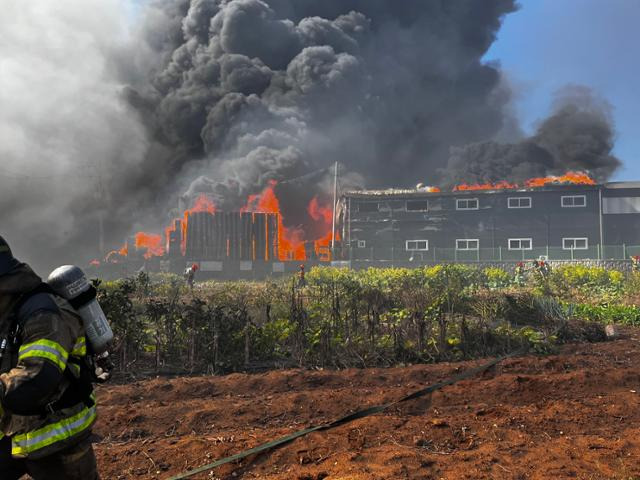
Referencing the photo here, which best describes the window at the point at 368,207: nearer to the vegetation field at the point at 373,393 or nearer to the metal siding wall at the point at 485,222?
the metal siding wall at the point at 485,222

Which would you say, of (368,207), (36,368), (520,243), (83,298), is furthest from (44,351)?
(520,243)

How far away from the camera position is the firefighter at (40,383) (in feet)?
7.16

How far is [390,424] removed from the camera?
4.61 metres

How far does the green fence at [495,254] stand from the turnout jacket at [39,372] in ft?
90.0

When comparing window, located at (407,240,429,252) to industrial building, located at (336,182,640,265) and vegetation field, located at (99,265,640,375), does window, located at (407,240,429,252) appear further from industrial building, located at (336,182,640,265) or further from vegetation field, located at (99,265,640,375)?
vegetation field, located at (99,265,640,375)

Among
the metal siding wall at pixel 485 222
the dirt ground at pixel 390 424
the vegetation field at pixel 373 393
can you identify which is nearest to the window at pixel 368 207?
the metal siding wall at pixel 485 222

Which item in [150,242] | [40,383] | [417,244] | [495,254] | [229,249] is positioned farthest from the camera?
[150,242]

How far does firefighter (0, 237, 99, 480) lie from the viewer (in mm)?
2182

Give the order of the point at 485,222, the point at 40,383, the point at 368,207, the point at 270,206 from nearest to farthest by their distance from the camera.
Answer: the point at 40,383, the point at 485,222, the point at 368,207, the point at 270,206

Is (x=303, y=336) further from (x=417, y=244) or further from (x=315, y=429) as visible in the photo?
(x=417, y=244)

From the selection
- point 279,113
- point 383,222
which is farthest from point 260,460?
point 279,113

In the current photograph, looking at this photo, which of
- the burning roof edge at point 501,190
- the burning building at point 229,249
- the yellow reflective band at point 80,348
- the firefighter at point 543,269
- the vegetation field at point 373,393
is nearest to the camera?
the yellow reflective band at point 80,348

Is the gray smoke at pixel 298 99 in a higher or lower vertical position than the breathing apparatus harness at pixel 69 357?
higher

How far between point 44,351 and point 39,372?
9 centimetres
